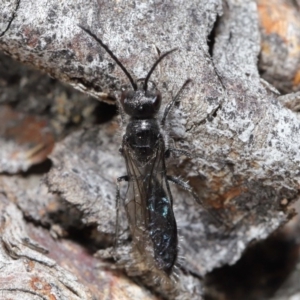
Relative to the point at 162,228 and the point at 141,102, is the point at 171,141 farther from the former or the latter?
the point at 162,228

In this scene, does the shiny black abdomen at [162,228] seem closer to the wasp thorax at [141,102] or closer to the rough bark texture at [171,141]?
the rough bark texture at [171,141]

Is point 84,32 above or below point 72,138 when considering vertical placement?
above

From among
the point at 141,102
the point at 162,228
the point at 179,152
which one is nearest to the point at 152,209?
the point at 162,228

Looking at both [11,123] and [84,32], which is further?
[11,123]

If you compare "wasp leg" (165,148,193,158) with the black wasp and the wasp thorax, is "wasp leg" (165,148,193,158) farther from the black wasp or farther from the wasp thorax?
the wasp thorax

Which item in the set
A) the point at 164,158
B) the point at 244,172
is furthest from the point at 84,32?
the point at 244,172

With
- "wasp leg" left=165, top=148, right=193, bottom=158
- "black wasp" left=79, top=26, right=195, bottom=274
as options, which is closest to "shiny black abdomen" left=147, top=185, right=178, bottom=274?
"black wasp" left=79, top=26, right=195, bottom=274

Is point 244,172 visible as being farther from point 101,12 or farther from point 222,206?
point 101,12
